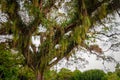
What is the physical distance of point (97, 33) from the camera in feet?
46.8

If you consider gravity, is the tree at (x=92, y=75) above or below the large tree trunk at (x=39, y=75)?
below

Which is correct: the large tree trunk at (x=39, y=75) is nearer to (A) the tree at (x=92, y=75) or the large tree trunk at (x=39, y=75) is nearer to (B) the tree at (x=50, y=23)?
(B) the tree at (x=50, y=23)

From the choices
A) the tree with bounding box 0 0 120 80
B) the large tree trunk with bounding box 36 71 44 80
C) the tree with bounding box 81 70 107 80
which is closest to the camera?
the tree with bounding box 0 0 120 80

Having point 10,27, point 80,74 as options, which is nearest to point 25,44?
point 10,27

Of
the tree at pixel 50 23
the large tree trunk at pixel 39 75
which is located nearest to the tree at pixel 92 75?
the large tree trunk at pixel 39 75

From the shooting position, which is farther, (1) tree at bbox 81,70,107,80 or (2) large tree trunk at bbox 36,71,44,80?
(1) tree at bbox 81,70,107,80

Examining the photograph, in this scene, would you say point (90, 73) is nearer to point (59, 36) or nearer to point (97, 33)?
point (97, 33)

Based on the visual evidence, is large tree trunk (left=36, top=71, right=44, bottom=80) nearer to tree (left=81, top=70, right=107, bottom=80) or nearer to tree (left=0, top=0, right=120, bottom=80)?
tree (left=0, top=0, right=120, bottom=80)

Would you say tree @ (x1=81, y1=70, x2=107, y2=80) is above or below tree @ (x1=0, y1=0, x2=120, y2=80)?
below

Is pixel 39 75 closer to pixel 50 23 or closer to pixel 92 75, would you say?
pixel 50 23

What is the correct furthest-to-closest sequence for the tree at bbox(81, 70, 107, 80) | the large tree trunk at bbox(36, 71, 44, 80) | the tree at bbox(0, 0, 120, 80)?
the tree at bbox(81, 70, 107, 80) < the large tree trunk at bbox(36, 71, 44, 80) < the tree at bbox(0, 0, 120, 80)

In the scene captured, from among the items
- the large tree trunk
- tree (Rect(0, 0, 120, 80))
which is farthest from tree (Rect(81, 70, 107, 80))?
tree (Rect(0, 0, 120, 80))

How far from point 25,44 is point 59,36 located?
112 centimetres

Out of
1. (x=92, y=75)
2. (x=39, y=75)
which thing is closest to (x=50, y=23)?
(x=39, y=75)
